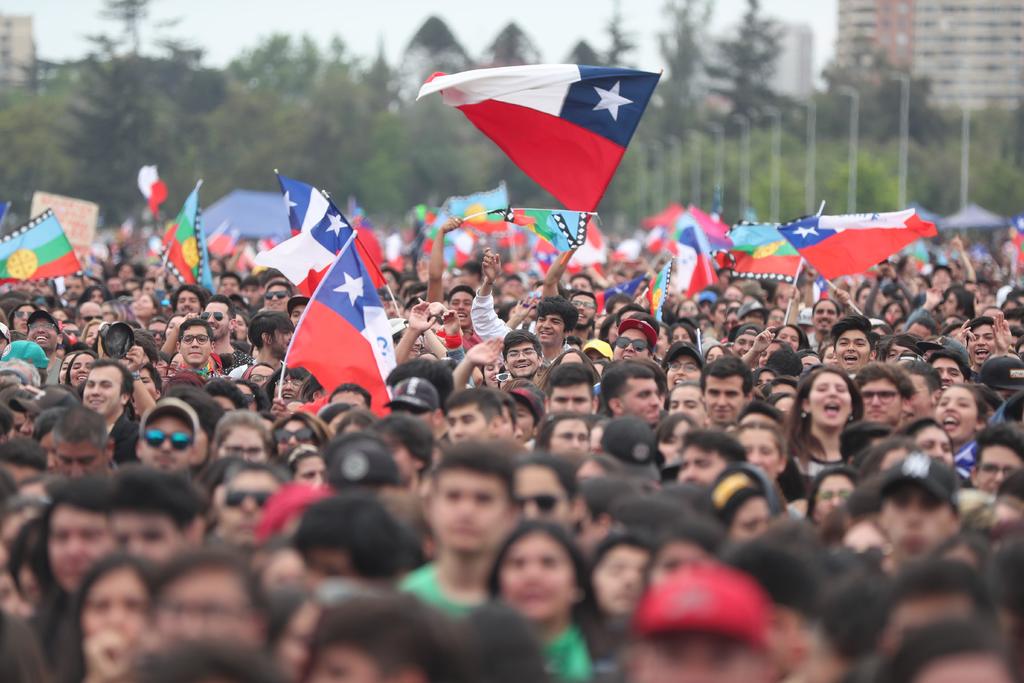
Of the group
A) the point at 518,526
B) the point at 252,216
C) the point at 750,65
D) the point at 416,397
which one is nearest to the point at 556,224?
the point at 416,397

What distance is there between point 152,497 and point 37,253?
500 inches

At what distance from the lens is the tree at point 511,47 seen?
423ft

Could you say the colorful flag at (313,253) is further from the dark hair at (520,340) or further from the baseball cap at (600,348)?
the dark hair at (520,340)

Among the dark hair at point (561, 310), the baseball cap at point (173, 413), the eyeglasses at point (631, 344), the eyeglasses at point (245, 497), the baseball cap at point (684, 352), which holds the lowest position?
the eyeglasses at point (245, 497)

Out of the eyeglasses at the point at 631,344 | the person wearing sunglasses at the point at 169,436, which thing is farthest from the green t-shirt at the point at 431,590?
the eyeglasses at the point at 631,344

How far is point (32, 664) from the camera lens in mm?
5980

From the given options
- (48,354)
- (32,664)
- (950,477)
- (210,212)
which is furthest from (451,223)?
(210,212)

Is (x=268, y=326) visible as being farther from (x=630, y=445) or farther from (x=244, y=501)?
(x=244, y=501)

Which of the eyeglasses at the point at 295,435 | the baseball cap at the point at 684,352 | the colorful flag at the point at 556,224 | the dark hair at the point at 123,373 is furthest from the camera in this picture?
the colorful flag at the point at 556,224

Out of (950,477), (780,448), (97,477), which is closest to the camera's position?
(97,477)

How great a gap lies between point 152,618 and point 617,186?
103m

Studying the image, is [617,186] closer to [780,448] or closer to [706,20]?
[706,20]

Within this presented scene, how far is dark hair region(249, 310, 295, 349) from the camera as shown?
13.5m

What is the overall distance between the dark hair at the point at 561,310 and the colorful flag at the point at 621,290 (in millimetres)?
6320
